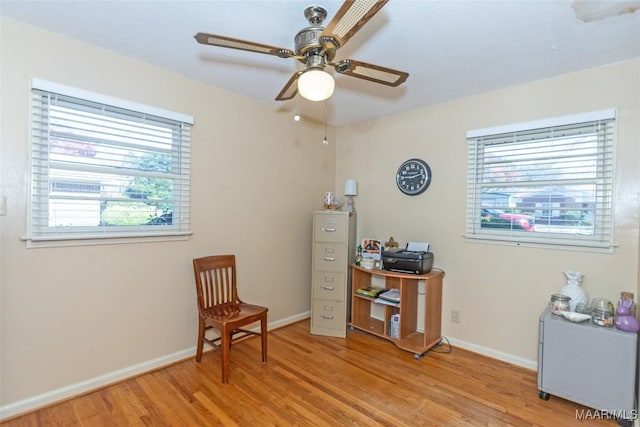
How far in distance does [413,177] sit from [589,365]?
2.01 meters

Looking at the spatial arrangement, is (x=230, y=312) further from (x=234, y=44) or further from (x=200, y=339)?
(x=234, y=44)

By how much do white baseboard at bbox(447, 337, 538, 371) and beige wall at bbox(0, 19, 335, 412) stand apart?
1685 millimetres

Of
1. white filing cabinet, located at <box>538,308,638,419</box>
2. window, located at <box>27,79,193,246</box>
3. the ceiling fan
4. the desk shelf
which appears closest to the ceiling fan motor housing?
the ceiling fan

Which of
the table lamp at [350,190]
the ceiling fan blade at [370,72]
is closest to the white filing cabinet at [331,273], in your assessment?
the table lamp at [350,190]

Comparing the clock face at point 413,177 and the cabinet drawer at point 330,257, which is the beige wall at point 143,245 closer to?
the cabinet drawer at point 330,257

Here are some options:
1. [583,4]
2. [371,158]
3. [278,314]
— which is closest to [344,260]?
[278,314]

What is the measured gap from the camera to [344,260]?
3164 millimetres

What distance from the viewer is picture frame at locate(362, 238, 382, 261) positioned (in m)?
3.26

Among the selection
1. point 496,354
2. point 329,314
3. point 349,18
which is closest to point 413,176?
point 329,314

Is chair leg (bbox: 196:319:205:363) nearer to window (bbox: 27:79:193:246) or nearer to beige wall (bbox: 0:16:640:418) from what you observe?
beige wall (bbox: 0:16:640:418)

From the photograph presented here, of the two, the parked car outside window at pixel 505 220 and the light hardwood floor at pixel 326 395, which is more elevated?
the parked car outside window at pixel 505 220

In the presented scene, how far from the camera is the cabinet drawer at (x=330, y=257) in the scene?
3.17m

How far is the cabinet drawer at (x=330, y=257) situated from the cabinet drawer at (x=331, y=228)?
0.21 feet

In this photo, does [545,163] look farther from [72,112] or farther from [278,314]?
[72,112]
